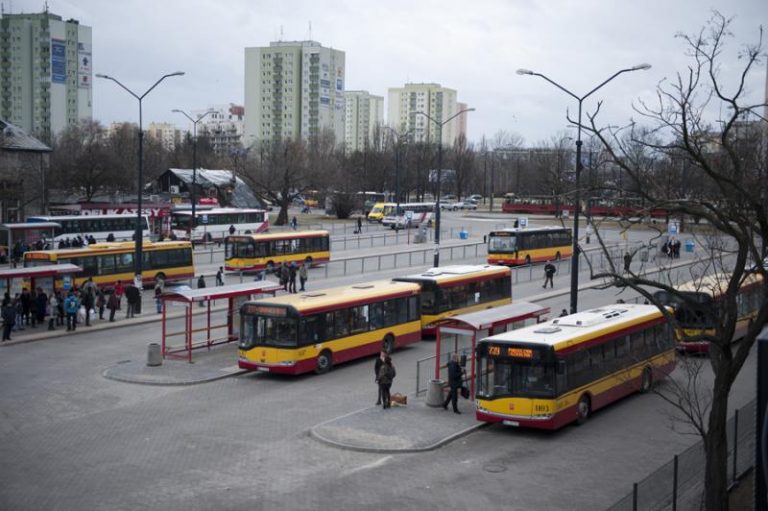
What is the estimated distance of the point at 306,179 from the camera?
8556 cm

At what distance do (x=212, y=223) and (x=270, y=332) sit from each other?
148ft

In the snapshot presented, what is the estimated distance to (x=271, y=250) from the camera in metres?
47.5

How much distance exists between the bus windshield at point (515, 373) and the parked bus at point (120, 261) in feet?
72.9

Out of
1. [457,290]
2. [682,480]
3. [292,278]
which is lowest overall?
[682,480]

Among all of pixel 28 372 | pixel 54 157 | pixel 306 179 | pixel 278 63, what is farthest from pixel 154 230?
pixel 278 63

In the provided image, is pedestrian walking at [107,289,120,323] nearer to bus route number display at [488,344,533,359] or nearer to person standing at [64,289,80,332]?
person standing at [64,289,80,332]

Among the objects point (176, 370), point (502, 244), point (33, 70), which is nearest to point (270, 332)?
point (176, 370)

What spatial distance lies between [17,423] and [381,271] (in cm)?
3088

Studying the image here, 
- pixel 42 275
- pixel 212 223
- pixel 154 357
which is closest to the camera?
pixel 154 357

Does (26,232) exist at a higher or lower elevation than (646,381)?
higher

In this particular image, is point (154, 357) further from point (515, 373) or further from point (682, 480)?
point (682, 480)

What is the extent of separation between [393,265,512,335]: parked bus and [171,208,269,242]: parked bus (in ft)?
112

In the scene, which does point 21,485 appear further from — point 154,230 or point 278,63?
point 278,63

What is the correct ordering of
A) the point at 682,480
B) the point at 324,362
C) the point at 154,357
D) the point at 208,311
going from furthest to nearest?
the point at 208,311, the point at 154,357, the point at 324,362, the point at 682,480
